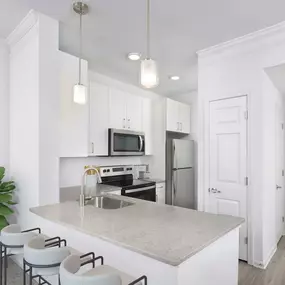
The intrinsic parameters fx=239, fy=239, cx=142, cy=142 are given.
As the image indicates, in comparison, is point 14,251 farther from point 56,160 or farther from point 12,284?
point 56,160

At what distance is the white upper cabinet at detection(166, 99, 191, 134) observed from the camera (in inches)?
181

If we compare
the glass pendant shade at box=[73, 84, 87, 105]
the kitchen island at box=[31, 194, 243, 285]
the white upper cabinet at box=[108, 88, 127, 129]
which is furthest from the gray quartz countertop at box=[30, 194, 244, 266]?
the white upper cabinet at box=[108, 88, 127, 129]

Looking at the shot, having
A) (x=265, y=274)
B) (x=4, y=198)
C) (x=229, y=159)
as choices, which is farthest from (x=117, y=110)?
(x=265, y=274)

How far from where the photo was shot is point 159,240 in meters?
1.33

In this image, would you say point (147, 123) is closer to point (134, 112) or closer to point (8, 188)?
point (134, 112)

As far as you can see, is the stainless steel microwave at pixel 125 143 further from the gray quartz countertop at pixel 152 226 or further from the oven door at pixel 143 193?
the gray quartz countertop at pixel 152 226

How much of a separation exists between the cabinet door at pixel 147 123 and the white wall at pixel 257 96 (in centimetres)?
167

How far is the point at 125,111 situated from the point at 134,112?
0.23 m

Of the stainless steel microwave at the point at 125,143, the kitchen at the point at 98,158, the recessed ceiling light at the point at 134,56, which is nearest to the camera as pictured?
the kitchen at the point at 98,158

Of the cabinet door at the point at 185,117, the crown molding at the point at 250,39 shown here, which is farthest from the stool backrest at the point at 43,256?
the cabinet door at the point at 185,117

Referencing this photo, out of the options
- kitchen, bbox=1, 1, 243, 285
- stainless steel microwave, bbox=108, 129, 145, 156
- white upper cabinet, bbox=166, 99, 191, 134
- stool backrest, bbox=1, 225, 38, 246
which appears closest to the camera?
kitchen, bbox=1, 1, 243, 285

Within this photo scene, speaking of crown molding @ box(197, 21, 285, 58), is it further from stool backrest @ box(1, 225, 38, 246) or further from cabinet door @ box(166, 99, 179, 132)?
stool backrest @ box(1, 225, 38, 246)

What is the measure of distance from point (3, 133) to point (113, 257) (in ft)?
7.65

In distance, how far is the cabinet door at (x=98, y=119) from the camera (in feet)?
11.6
